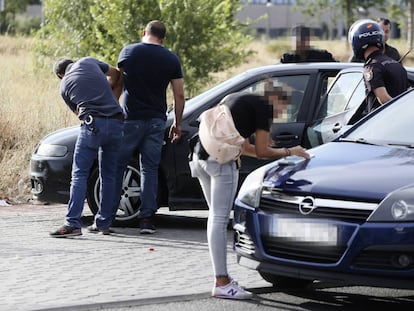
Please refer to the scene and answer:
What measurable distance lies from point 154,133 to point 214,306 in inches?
112

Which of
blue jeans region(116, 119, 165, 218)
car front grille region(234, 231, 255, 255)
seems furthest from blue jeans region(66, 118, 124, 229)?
car front grille region(234, 231, 255, 255)

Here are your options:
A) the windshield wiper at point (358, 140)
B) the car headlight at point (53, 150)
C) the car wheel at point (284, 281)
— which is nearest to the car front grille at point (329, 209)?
the car wheel at point (284, 281)

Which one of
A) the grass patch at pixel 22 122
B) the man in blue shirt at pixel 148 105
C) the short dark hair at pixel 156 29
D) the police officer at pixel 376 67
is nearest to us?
the police officer at pixel 376 67

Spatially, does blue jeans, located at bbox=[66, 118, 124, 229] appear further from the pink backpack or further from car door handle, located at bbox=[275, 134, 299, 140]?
the pink backpack

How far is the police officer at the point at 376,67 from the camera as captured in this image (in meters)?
8.93

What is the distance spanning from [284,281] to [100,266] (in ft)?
5.01

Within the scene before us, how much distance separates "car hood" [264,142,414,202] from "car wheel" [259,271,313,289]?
79 cm

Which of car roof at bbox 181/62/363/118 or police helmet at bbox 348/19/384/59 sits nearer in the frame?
police helmet at bbox 348/19/384/59

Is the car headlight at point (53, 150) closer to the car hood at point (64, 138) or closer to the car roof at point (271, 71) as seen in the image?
the car hood at point (64, 138)

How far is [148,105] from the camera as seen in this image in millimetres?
9297

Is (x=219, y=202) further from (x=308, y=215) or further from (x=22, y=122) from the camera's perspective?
(x=22, y=122)

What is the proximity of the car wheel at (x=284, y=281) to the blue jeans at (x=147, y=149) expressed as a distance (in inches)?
91.3

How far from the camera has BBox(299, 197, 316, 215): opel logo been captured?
248 inches

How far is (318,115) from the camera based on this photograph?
9742 mm
